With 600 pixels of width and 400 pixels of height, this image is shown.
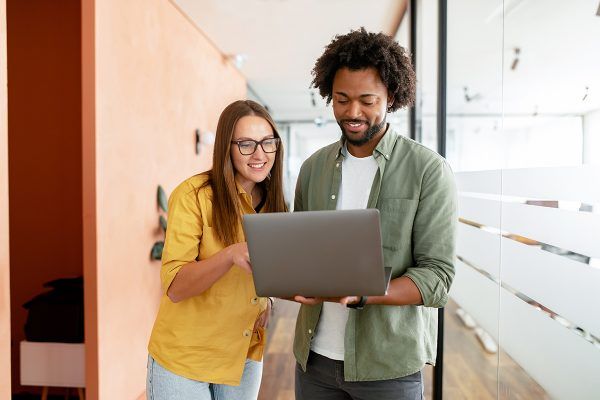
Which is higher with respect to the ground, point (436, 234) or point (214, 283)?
point (436, 234)

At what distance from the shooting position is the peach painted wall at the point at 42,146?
110 inches

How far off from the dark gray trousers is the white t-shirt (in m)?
0.03

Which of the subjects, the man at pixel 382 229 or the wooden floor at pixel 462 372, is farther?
the wooden floor at pixel 462 372

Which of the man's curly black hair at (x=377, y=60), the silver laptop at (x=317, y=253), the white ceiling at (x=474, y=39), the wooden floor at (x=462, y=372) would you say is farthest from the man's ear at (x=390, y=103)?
the wooden floor at (x=462, y=372)

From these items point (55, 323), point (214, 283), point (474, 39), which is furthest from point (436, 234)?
point (55, 323)

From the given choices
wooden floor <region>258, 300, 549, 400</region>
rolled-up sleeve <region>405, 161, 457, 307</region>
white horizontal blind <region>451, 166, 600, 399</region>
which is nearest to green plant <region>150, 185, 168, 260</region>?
wooden floor <region>258, 300, 549, 400</region>

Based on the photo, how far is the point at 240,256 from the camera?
110 centimetres

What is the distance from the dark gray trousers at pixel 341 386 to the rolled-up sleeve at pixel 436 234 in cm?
24

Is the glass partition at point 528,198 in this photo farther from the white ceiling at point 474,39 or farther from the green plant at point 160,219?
the green plant at point 160,219

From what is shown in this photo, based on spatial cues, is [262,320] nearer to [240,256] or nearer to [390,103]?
[240,256]

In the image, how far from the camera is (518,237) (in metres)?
1.40

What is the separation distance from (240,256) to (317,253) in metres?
0.23

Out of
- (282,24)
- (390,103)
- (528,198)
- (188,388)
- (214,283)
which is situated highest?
(282,24)

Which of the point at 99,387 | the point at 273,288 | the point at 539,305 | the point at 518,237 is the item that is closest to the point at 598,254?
the point at 539,305
